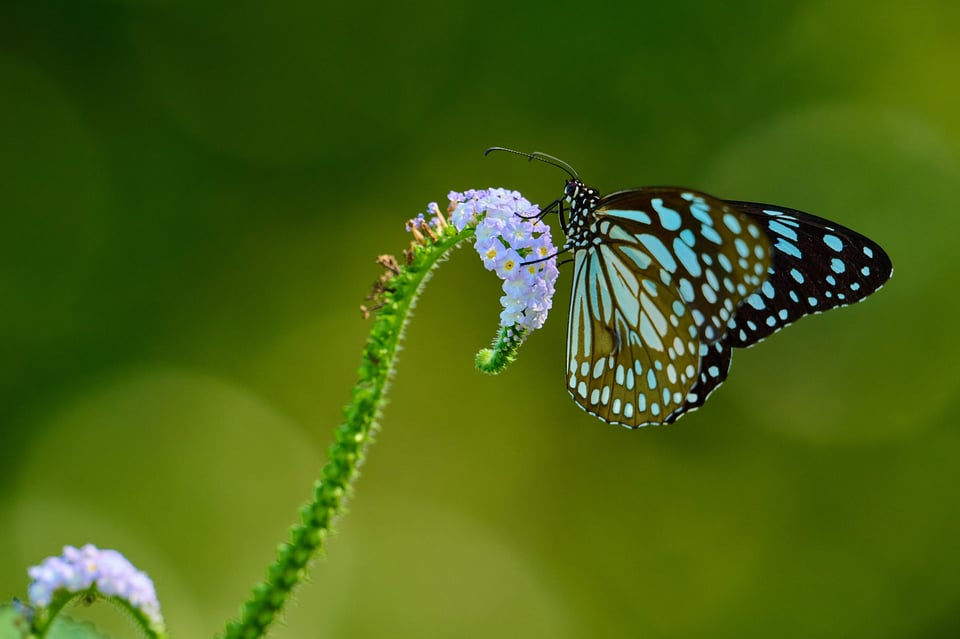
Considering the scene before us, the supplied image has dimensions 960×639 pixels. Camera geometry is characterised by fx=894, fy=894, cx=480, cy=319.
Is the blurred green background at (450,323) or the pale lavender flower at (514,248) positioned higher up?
the blurred green background at (450,323)

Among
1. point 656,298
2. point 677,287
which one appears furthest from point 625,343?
point 677,287

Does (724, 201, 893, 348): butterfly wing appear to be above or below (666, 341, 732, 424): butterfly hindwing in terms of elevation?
above

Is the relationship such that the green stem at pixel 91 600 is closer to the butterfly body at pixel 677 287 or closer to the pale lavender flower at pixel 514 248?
the pale lavender flower at pixel 514 248

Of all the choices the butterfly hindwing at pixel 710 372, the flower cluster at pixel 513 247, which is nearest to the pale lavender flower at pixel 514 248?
the flower cluster at pixel 513 247

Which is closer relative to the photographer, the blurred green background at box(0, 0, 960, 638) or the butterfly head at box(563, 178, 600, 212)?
the butterfly head at box(563, 178, 600, 212)

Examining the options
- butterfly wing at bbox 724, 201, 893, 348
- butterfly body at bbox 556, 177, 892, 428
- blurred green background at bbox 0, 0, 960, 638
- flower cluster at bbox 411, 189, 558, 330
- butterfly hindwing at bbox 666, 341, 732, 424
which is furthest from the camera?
blurred green background at bbox 0, 0, 960, 638

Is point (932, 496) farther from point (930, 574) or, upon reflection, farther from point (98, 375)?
point (98, 375)

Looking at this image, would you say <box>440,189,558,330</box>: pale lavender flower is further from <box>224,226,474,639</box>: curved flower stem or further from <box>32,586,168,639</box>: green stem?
<box>32,586,168,639</box>: green stem

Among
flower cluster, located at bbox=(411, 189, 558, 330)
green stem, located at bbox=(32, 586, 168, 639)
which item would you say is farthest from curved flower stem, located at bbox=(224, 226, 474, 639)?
flower cluster, located at bbox=(411, 189, 558, 330)
